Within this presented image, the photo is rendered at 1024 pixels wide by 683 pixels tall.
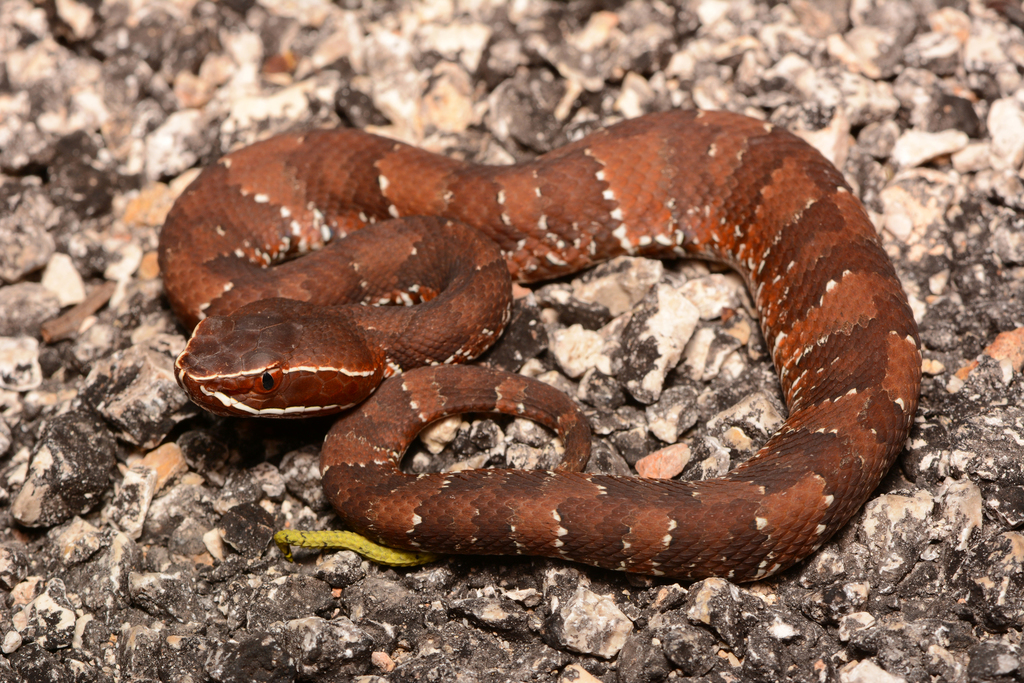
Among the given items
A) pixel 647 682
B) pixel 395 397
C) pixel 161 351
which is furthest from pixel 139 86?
pixel 647 682

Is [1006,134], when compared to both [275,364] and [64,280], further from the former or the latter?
[64,280]

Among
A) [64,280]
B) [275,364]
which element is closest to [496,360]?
[275,364]

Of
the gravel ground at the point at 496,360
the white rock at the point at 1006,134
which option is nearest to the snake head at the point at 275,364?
the gravel ground at the point at 496,360

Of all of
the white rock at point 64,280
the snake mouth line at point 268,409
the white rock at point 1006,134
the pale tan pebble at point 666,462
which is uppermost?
the white rock at point 1006,134

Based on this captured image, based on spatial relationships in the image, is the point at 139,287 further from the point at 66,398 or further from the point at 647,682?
the point at 647,682

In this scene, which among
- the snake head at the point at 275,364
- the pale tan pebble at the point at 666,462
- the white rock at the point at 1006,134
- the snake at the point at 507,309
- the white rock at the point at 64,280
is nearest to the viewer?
the snake at the point at 507,309

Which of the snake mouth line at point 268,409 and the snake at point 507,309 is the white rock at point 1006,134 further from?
the snake mouth line at point 268,409

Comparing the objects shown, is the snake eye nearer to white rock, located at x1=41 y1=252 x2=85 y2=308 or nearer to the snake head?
the snake head
